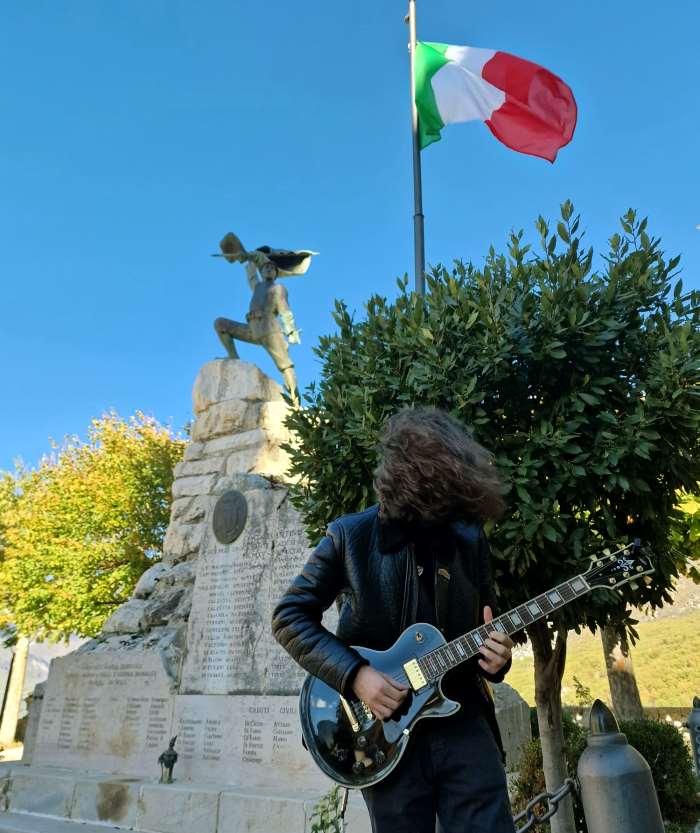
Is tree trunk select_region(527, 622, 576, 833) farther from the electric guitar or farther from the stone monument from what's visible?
the electric guitar

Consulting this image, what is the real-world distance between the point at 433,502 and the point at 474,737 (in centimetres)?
70

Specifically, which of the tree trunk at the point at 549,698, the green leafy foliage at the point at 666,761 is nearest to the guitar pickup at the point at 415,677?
the tree trunk at the point at 549,698

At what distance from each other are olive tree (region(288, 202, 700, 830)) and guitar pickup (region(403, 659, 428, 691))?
2.09 metres

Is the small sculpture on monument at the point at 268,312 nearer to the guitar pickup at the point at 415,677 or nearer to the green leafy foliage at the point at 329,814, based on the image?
the green leafy foliage at the point at 329,814

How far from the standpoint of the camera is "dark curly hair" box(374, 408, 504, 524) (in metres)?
2.11

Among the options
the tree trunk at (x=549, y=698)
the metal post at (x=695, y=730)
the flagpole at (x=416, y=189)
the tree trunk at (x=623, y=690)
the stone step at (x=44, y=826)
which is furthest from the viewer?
the tree trunk at (x=623, y=690)

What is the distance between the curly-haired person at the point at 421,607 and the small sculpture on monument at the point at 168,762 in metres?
4.74

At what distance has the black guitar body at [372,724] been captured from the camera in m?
1.92

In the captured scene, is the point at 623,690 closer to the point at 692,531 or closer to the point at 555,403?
the point at 692,531

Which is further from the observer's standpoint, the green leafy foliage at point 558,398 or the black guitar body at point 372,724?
the green leafy foliage at point 558,398

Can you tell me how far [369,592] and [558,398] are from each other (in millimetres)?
2751

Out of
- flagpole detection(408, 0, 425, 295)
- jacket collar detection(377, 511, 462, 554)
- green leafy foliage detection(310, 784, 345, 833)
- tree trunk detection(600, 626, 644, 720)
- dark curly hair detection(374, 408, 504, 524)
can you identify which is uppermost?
flagpole detection(408, 0, 425, 295)

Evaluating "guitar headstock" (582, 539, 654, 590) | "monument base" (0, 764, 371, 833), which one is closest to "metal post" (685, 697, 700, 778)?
"guitar headstock" (582, 539, 654, 590)

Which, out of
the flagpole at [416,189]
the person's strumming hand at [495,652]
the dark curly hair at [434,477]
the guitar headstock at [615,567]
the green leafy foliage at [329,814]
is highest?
the flagpole at [416,189]
